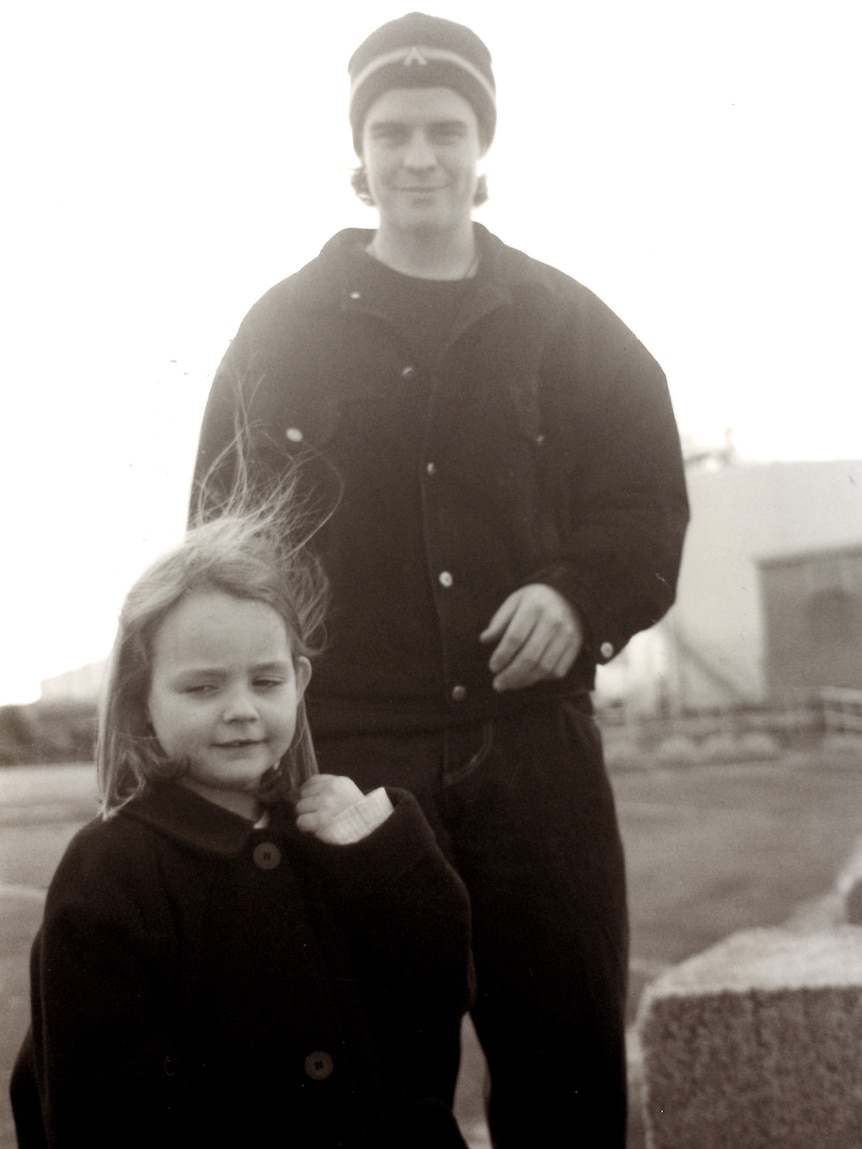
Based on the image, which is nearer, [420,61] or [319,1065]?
[319,1065]

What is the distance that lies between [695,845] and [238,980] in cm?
97

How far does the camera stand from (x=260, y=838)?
1.78 meters

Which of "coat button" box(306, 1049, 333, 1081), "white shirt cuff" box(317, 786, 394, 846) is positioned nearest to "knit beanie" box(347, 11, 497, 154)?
"white shirt cuff" box(317, 786, 394, 846)

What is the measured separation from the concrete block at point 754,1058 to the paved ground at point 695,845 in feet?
0.25

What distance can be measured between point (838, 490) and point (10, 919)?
1615 millimetres

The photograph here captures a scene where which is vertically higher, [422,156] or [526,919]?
[422,156]

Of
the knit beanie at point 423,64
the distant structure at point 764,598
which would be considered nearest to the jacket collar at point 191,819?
the distant structure at point 764,598

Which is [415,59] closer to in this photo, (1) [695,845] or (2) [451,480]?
(2) [451,480]

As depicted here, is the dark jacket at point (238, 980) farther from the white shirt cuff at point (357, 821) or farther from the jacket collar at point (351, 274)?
the jacket collar at point (351, 274)

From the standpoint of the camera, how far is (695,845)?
7.80 ft

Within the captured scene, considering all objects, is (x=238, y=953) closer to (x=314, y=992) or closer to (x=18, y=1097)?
(x=314, y=992)

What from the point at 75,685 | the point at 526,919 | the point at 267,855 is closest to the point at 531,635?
the point at 526,919

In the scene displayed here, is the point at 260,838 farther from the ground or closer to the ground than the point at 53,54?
closer to the ground

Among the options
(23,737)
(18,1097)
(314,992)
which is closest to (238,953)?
(314,992)
